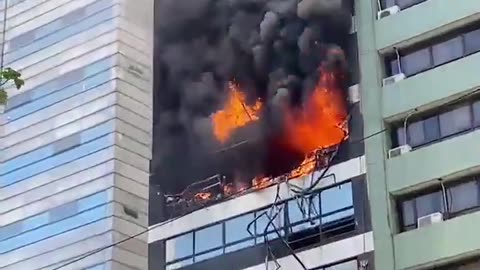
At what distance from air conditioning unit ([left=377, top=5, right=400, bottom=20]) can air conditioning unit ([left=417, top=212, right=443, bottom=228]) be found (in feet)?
23.6

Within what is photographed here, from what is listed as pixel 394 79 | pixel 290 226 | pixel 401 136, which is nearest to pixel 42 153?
pixel 290 226

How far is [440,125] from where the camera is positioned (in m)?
32.4

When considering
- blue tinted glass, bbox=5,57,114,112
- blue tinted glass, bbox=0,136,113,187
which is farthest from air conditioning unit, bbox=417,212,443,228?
blue tinted glass, bbox=5,57,114,112

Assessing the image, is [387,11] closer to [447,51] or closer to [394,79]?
[394,79]

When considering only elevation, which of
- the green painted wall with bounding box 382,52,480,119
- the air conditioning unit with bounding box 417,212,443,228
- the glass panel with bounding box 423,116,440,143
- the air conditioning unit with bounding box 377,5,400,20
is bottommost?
the air conditioning unit with bounding box 417,212,443,228

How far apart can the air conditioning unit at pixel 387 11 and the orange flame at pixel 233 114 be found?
5.28m

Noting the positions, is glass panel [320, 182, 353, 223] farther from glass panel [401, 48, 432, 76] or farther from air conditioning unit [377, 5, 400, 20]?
air conditioning unit [377, 5, 400, 20]

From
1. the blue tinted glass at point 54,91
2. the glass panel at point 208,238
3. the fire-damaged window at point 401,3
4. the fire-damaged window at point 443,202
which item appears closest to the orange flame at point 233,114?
the glass panel at point 208,238

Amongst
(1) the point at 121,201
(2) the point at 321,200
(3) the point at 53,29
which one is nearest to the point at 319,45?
(2) the point at 321,200

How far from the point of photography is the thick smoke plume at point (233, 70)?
35.8 metres

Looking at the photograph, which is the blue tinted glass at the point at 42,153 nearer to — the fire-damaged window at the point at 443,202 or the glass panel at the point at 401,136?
the glass panel at the point at 401,136

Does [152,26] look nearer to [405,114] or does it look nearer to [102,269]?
[102,269]

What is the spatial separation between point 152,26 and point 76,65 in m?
3.51

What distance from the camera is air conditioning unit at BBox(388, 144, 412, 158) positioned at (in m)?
32.5
